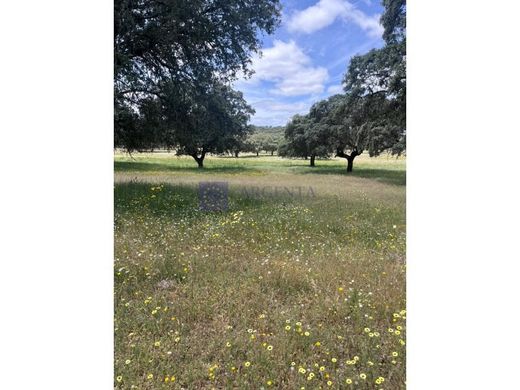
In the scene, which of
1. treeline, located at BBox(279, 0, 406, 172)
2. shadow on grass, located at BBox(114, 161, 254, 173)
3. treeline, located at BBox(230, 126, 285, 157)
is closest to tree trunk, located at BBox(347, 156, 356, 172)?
treeline, located at BBox(279, 0, 406, 172)

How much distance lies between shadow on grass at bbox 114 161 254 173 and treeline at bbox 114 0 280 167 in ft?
0.52

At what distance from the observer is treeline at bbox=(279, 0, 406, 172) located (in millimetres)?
3303

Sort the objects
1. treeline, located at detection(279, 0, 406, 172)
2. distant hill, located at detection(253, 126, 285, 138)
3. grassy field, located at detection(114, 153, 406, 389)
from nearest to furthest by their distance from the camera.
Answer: grassy field, located at detection(114, 153, 406, 389) < treeline, located at detection(279, 0, 406, 172) < distant hill, located at detection(253, 126, 285, 138)

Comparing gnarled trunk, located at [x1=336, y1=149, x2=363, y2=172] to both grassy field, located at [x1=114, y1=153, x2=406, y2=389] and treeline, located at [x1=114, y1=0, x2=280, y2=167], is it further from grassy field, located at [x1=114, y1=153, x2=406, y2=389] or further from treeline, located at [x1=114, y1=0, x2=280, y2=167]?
treeline, located at [x1=114, y1=0, x2=280, y2=167]

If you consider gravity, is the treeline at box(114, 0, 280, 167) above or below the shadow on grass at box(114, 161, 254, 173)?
above

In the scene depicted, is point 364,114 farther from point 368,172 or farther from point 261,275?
point 261,275

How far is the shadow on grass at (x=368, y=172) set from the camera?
343 centimetres

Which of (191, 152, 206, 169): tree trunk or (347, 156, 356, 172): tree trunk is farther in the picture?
(191, 152, 206, 169): tree trunk

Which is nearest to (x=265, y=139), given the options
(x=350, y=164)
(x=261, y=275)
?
(x=350, y=164)

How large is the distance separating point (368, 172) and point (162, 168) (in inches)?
101

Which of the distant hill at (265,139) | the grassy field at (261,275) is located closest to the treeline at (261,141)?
the distant hill at (265,139)

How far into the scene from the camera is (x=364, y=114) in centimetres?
359

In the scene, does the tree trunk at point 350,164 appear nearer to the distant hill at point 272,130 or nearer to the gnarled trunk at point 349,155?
the gnarled trunk at point 349,155

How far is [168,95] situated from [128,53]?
33.1 inches
